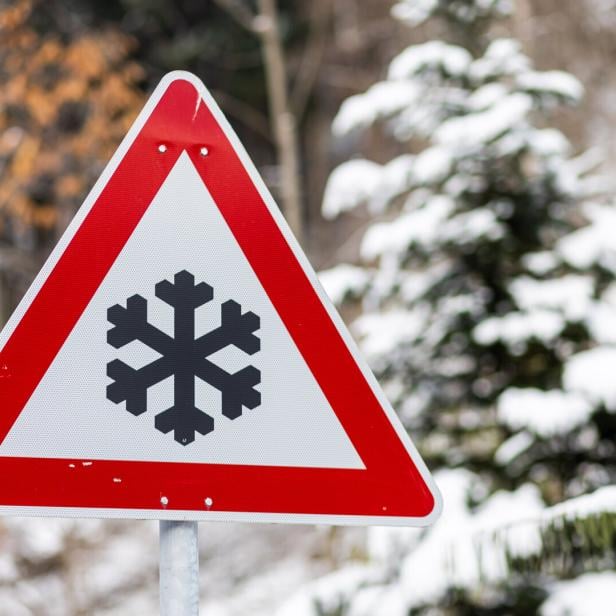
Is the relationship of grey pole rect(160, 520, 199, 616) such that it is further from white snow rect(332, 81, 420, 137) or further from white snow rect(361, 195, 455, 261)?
white snow rect(332, 81, 420, 137)

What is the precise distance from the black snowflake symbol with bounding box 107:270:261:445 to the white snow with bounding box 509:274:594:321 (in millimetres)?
1855

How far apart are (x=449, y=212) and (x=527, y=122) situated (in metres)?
0.44

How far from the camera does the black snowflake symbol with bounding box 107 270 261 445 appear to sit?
136cm

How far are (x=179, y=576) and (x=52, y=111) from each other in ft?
20.8

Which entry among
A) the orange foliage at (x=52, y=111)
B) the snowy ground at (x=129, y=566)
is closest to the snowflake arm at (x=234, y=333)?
the snowy ground at (x=129, y=566)

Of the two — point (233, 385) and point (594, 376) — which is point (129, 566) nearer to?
point (594, 376)

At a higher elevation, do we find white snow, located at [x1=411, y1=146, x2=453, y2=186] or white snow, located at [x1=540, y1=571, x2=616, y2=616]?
white snow, located at [x1=411, y1=146, x2=453, y2=186]

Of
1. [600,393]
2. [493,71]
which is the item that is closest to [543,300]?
[600,393]

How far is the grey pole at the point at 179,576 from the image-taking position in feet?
4.17

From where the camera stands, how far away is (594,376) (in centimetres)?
278

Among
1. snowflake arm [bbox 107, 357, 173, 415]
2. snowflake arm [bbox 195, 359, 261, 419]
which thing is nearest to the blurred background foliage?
snowflake arm [bbox 195, 359, 261, 419]

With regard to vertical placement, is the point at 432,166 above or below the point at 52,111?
above

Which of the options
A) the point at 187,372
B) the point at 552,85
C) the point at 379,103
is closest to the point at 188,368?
the point at 187,372

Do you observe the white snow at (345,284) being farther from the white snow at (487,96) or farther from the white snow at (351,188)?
the white snow at (487,96)
